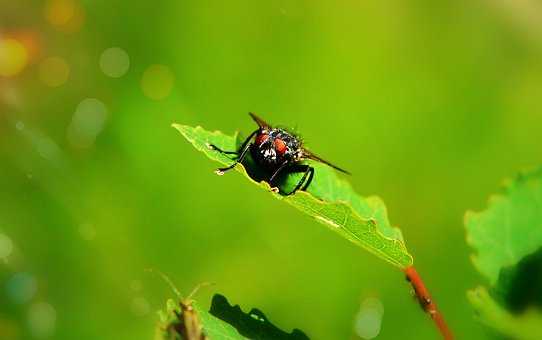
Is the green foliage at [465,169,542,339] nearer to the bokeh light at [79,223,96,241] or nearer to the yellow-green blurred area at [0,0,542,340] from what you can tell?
the yellow-green blurred area at [0,0,542,340]

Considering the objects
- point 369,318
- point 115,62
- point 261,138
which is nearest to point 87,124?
point 115,62

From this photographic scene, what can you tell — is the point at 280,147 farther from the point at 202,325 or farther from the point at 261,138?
the point at 202,325

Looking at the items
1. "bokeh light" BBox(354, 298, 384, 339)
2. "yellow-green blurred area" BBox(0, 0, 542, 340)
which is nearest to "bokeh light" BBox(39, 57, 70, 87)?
"yellow-green blurred area" BBox(0, 0, 542, 340)

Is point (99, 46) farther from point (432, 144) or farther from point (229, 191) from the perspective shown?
point (432, 144)

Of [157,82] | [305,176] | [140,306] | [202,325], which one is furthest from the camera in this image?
[157,82]

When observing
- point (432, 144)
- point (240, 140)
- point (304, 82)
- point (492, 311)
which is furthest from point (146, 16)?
point (492, 311)

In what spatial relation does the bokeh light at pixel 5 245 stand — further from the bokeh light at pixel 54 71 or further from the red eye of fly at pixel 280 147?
the red eye of fly at pixel 280 147
